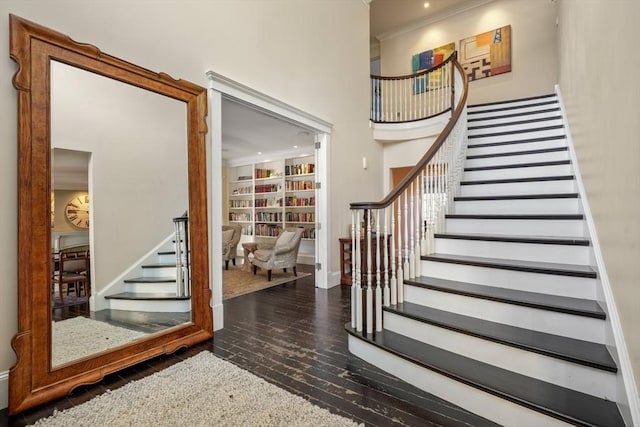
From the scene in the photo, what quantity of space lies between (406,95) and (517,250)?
4488mm

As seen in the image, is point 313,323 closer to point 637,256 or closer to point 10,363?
point 10,363

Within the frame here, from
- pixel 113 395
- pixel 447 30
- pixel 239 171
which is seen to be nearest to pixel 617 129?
pixel 113 395

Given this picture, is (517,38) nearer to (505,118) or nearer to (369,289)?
(505,118)

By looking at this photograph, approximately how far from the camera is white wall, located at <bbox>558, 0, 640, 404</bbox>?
118 centimetres

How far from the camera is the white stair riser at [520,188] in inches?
110

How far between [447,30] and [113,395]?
26.9 ft

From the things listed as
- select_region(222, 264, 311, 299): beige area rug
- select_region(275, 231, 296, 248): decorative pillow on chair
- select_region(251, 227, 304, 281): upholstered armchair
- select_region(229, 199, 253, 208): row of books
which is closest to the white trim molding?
select_region(222, 264, 311, 299): beige area rug

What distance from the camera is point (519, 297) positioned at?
187cm

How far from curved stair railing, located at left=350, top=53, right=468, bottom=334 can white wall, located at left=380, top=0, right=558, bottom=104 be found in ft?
13.5

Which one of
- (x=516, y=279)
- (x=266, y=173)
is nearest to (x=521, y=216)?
(x=516, y=279)

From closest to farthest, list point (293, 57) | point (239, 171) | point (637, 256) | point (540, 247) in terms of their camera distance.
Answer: point (637, 256) < point (540, 247) < point (293, 57) < point (239, 171)

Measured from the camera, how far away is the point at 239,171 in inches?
325

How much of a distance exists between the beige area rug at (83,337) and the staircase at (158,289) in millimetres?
221

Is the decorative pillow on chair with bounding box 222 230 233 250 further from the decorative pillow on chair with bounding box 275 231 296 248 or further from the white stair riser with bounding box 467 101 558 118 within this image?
the white stair riser with bounding box 467 101 558 118
